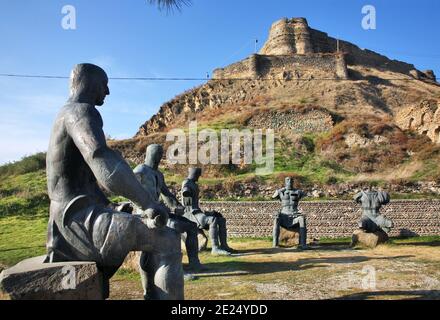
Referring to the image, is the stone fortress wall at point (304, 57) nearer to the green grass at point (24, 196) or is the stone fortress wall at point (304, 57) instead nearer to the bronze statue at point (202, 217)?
the green grass at point (24, 196)

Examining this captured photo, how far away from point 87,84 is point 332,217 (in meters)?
13.9

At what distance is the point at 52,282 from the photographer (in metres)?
2.63

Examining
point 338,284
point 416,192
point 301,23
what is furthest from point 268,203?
point 301,23

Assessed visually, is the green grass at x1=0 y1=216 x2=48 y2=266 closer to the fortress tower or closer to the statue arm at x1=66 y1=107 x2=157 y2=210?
the statue arm at x1=66 y1=107 x2=157 y2=210

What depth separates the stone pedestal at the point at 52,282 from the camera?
258 cm

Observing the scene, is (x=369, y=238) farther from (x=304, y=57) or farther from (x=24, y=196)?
(x=304, y=57)


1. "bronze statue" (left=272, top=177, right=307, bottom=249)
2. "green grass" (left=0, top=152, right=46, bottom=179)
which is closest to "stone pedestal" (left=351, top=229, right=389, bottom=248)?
"bronze statue" (left=272, top=177, right=307, bottom=249)

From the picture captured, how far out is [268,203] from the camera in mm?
16312

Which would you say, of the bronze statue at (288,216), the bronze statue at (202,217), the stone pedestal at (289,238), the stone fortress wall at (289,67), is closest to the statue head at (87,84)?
the bronze statue at (202,217)

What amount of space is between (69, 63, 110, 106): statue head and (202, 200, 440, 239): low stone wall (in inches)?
510

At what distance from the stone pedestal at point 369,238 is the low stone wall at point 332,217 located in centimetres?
509

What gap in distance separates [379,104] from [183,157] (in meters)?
27.5

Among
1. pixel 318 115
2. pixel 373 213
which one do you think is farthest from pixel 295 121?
pixel 373 213
